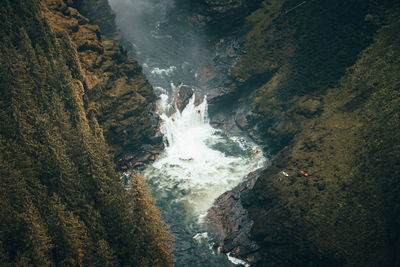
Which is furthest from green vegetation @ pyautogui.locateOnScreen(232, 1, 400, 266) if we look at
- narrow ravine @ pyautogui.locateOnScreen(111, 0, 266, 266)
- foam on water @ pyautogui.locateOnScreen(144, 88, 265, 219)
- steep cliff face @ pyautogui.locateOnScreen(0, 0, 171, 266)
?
steep cliff face @ pyautogui.locateOnScreen(0, 0, 171, 266)

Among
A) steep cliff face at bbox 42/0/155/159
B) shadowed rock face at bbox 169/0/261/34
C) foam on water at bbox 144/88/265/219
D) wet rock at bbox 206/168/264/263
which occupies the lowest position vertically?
wet rock at bbox 206/168/264/263

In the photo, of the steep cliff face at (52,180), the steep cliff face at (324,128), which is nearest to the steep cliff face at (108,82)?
the steep cliff face at (52,180)

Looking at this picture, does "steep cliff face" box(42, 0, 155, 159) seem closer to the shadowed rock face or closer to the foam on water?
the foam on water

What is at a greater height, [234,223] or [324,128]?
[324,128]

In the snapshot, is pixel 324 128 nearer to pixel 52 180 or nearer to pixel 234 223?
pixel 234 223

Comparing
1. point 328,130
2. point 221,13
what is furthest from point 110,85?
point 328,130

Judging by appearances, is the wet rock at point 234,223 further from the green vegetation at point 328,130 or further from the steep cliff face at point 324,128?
the green vegetation at point 328,130
